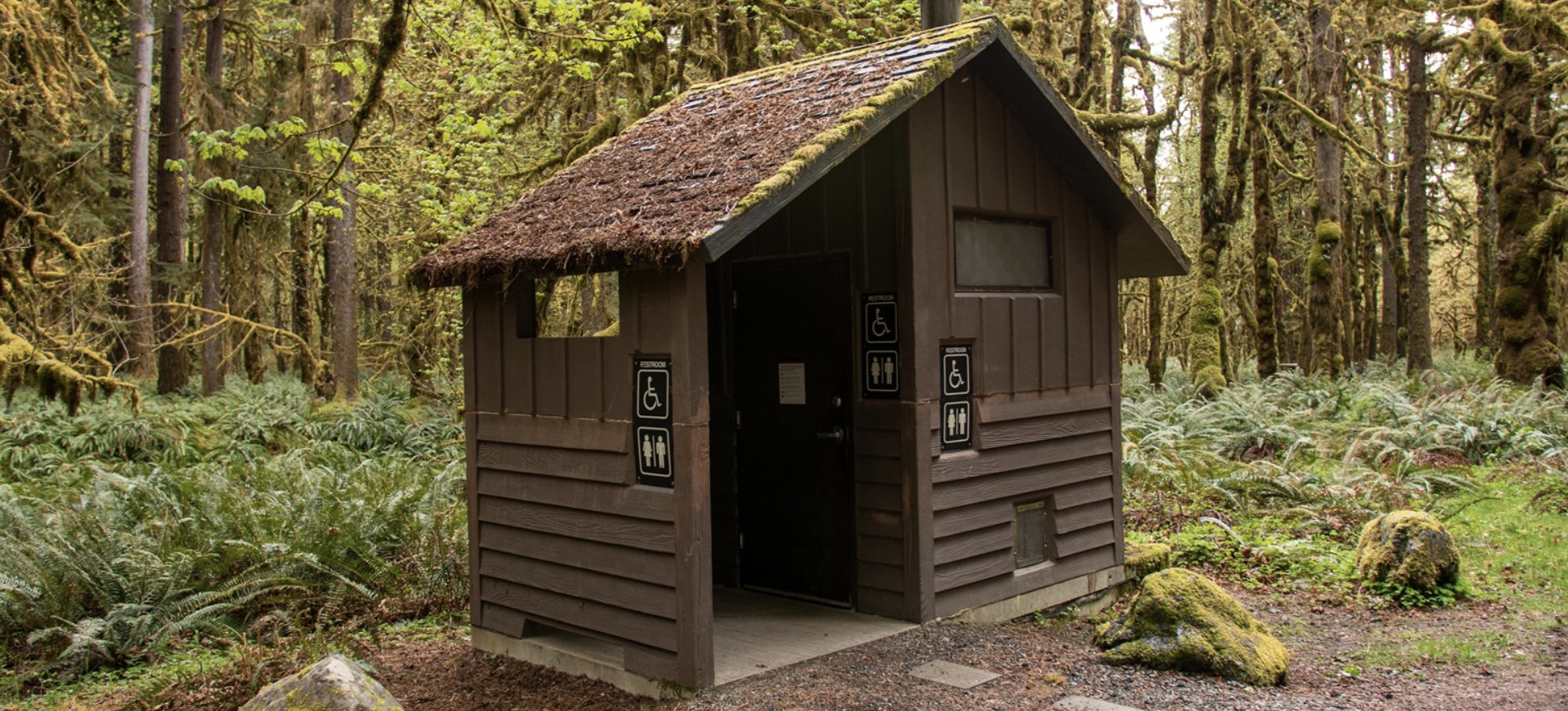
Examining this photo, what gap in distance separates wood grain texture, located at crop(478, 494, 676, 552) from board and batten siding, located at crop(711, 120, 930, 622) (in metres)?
1.72

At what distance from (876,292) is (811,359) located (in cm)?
76

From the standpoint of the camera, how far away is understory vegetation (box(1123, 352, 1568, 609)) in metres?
9.32

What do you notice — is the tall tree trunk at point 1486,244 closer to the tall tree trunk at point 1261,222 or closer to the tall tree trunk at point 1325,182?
the tall tree trunk at point 1325,182

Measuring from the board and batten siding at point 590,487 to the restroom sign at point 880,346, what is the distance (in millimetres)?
1619

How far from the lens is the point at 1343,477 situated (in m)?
11.7

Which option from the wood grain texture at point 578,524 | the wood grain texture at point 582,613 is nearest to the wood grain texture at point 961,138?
the wood grain texture at point 578,524

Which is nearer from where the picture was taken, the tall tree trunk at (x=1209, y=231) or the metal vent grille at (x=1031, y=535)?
the metal vent grille at (x=1031, y=535)

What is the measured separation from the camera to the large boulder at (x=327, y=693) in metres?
5.11

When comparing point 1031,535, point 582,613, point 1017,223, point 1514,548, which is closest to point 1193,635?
point 1031,535

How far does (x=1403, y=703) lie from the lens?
6.17 metres

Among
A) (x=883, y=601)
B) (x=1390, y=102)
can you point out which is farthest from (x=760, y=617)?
(x=1390, y=102)

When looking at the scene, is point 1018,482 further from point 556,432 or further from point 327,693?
point 327,693

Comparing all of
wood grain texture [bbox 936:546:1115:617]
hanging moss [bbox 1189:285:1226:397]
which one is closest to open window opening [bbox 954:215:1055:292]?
wood grain texture [bbox 936:546:1115:617]

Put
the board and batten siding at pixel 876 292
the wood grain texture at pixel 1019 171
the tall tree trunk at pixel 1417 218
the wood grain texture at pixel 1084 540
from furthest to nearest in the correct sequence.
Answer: the tall tree trunk at pixel 1417 218, the wood grain texture at pixel 1084 540, the wood grain texture at pixel 1019 171, the board and batten siding at pixel 876 292
